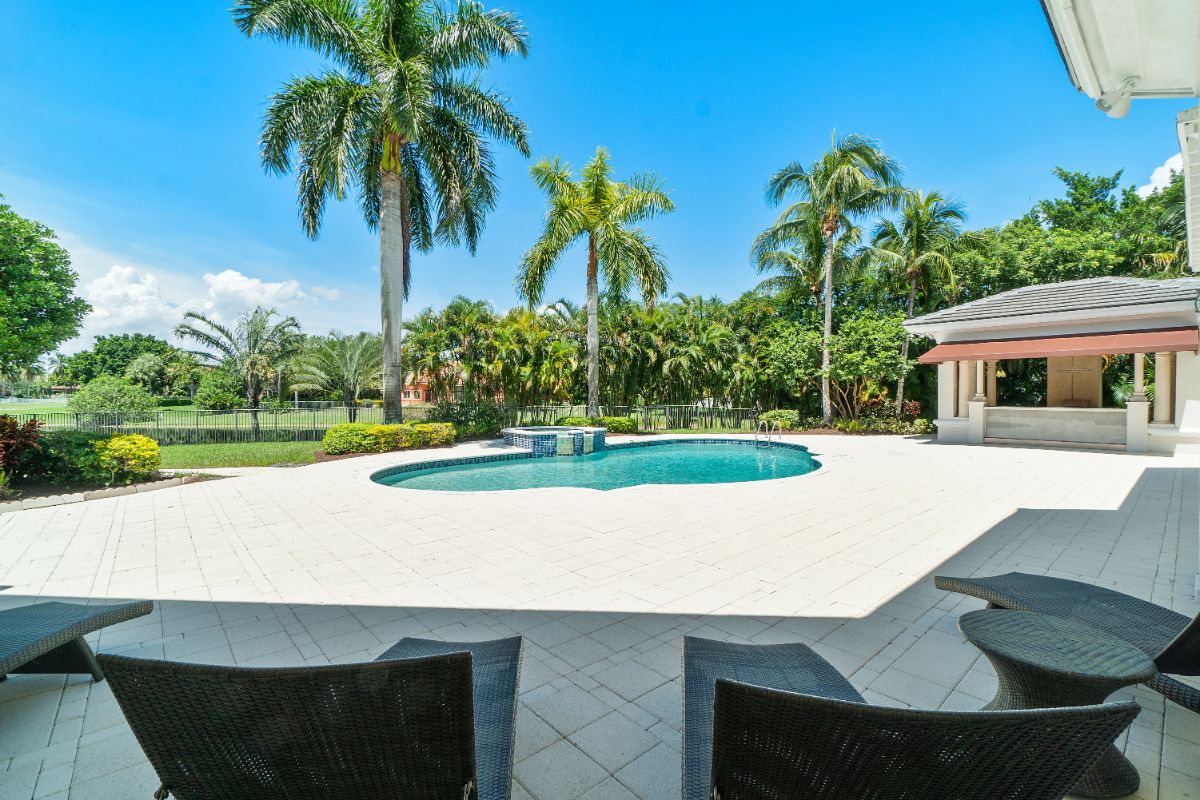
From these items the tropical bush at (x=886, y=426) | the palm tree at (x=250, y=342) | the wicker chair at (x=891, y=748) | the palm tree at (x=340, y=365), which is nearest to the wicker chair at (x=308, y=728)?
the wicker chair at (x=891, y=748)

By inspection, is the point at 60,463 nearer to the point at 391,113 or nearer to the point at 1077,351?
the point at 391,113

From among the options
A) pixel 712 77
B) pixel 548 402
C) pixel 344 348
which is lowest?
pixel 548 402

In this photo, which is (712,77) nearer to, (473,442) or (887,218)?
(887,218)

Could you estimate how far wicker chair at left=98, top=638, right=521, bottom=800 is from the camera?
115cm

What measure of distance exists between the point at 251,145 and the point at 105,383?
9.16m

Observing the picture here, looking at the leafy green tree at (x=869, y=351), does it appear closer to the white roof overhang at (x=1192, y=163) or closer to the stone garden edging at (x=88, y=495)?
the white roof overhang at (x=1192, y=163)

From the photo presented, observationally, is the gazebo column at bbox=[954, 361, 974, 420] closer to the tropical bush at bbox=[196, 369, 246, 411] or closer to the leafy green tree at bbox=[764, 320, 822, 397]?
the leafy green tree at bbox=[764, 320, 822, 397]

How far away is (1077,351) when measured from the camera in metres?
12.4

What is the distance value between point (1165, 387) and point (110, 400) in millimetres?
28620

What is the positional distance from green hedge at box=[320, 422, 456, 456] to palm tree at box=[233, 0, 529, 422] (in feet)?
2.73

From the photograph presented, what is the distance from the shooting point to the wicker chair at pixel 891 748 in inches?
38.9

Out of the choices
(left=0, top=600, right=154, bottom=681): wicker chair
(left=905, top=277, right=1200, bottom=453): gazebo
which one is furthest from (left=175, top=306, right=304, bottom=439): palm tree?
(left=905, top=277, right=1200, bottom=453): gazebo

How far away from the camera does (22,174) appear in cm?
1337

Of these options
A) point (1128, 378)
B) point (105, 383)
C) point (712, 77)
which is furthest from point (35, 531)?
point (1128, 378)
